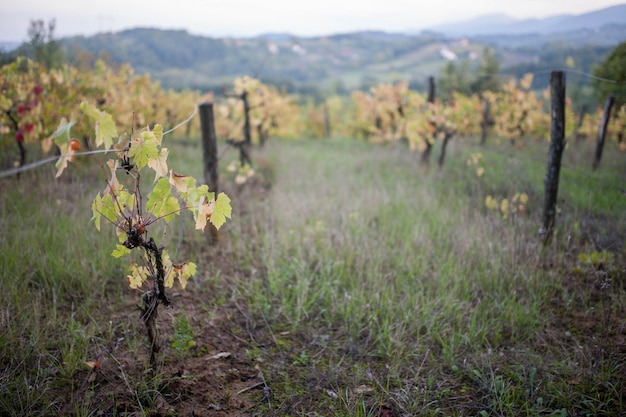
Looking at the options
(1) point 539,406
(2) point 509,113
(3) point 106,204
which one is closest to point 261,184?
(3) point 106,204

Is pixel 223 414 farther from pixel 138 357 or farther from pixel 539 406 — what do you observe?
pixel 539 406

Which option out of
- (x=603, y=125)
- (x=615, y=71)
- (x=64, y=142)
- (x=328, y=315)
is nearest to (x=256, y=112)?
(x=328, y=315)

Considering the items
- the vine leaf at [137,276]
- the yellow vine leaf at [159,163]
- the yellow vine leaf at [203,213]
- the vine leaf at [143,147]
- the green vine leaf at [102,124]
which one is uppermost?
the green vine leaf at [102,124]

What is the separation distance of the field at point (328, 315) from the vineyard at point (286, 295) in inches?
0.6

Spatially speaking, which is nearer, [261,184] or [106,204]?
[106,204]

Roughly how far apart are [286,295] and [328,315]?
424 mm

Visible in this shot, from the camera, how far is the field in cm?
215

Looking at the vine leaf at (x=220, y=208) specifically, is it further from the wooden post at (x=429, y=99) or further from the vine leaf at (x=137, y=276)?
the wooden post at (x=429, y=99)

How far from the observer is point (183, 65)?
128 feet

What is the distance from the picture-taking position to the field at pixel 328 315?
2.15m

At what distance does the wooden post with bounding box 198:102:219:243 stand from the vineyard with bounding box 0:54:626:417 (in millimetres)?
24

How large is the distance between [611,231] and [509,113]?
7.00m

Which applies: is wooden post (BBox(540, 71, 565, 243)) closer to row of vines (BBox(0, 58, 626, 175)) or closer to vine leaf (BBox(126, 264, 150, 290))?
row of vines (BBox(0, 58, 626, 175))

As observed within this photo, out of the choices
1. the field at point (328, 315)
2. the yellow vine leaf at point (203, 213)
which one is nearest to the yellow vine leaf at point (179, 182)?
the yellow vine leaf at point (203, 213)
